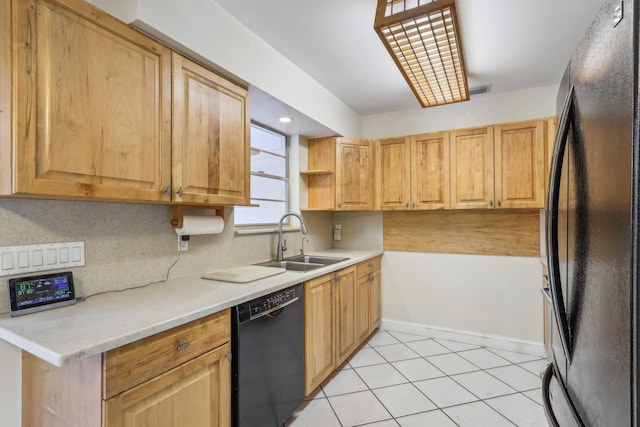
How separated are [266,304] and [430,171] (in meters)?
2.20

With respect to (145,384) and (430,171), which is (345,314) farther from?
(145,384)

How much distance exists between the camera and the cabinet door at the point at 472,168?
291 centimetres

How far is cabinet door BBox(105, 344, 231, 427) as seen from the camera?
1.07 m

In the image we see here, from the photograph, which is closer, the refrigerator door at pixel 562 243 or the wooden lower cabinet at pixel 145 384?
the refrigerator door at pixel 562 243

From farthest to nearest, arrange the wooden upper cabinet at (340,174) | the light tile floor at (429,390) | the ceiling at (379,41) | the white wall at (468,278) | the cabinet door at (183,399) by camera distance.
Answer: the wooden upper cabinet at (340,174)
the white wall at (468,278)
the light tile floor at (429,390)
the ceiling at (379,41)
the cabinet door at (183,399)

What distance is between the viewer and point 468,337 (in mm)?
3199

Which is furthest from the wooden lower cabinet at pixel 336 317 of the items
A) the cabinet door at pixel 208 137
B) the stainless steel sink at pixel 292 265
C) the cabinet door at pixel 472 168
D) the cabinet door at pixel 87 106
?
the cabinet door at pixel 87 106

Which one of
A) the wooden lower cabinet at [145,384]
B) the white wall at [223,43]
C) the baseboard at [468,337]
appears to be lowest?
the baseboard at [468,337]

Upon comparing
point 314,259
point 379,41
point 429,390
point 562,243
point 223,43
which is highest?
point 379,41

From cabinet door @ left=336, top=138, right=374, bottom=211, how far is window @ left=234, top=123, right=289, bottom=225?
1.76 feet

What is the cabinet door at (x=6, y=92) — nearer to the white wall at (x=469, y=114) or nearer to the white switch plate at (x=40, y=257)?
the white switch plate at (x=40, y=257)

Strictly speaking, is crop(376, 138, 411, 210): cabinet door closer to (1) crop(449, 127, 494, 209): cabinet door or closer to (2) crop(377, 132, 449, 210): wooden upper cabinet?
(2) crop(377, 132, 449, 210): wooden upper cabinet

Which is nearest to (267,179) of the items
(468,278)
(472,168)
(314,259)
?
(314,259)

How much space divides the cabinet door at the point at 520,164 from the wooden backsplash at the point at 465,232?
302 millimetres
